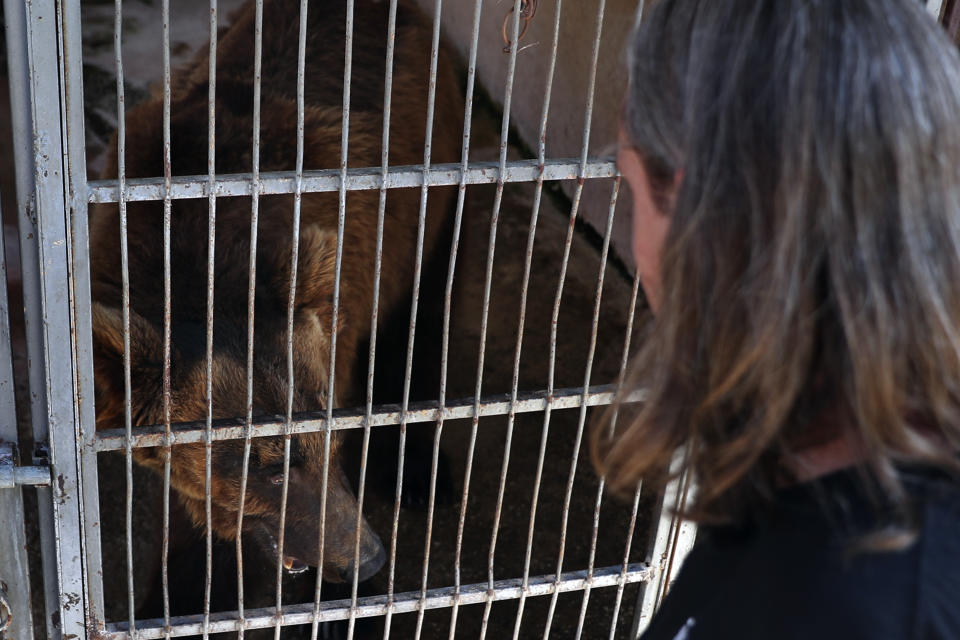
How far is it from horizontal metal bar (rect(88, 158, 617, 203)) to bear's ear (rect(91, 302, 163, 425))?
0.62 meters

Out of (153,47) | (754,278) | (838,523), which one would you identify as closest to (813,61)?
(754,278)

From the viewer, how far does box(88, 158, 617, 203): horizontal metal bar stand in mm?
2006

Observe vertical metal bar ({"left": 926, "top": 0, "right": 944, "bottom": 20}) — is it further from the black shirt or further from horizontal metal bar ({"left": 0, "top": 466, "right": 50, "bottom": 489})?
horizontal metal bar ({"left": 0, "top": 466, "right": 50, "bottom": 489})

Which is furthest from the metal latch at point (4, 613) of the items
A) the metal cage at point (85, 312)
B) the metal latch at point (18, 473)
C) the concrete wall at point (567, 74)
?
the concrete wall at point (567, 74)

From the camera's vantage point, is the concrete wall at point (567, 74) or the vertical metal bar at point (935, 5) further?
the concrete wall at point (567, 74)

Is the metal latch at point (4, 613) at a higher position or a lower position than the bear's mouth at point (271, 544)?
higher

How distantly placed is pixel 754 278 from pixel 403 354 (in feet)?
10.8

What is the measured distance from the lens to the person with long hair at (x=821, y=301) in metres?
1.11

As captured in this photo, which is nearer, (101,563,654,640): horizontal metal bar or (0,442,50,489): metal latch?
(0,442,50,489): metal latch

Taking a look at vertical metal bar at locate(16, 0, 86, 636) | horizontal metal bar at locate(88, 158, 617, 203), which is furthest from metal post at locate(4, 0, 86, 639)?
horizontal metal bar at locate(88, 158, 617, 203)

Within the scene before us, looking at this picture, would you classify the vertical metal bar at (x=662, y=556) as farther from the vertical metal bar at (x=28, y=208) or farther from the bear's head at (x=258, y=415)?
the vertical metal bar at (x=28, y=208)

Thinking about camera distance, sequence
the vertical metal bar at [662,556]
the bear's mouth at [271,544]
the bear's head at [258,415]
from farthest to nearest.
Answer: the bear's mouth at [271,544]
the bear's head at [258,415]
the vertical metal bar at [662,556]

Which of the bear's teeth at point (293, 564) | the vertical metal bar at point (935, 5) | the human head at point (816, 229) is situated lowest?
the bear's teeth at point (293, 564)

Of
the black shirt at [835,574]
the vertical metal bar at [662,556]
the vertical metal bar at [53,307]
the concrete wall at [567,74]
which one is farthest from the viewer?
the concrete wall at [567,74]
